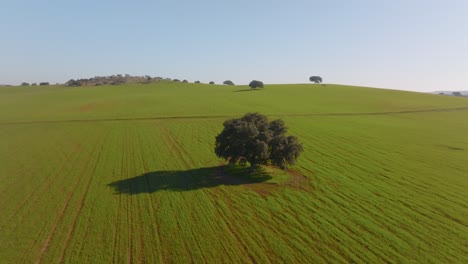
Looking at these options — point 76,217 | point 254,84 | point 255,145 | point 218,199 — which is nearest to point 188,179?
point 218,199

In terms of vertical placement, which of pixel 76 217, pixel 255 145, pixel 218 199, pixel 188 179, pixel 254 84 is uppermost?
pixel 254 84

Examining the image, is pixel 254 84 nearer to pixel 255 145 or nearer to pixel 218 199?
pixel 255 145

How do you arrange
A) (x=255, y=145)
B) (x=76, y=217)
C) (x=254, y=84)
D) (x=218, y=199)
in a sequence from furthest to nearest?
(x=254, y=84), (x=255, y=145), (x=218, y=199), (x=76, y=217)

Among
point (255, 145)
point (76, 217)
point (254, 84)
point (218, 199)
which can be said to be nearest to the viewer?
point (76, 217)

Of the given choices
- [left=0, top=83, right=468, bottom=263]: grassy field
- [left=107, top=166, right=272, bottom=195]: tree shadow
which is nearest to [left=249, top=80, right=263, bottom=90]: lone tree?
[left=0, top=83, right=468, bottom=263]: grassy field

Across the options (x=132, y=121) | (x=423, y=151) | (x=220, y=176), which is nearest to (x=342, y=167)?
(x=220, y=176)

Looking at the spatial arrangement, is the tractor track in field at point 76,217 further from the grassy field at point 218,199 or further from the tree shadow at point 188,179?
the tree shadow at point 188,179

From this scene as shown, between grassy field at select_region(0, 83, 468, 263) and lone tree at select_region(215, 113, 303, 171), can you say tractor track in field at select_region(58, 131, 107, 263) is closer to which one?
grassy field at select_region(0, 83, 468, 263)
